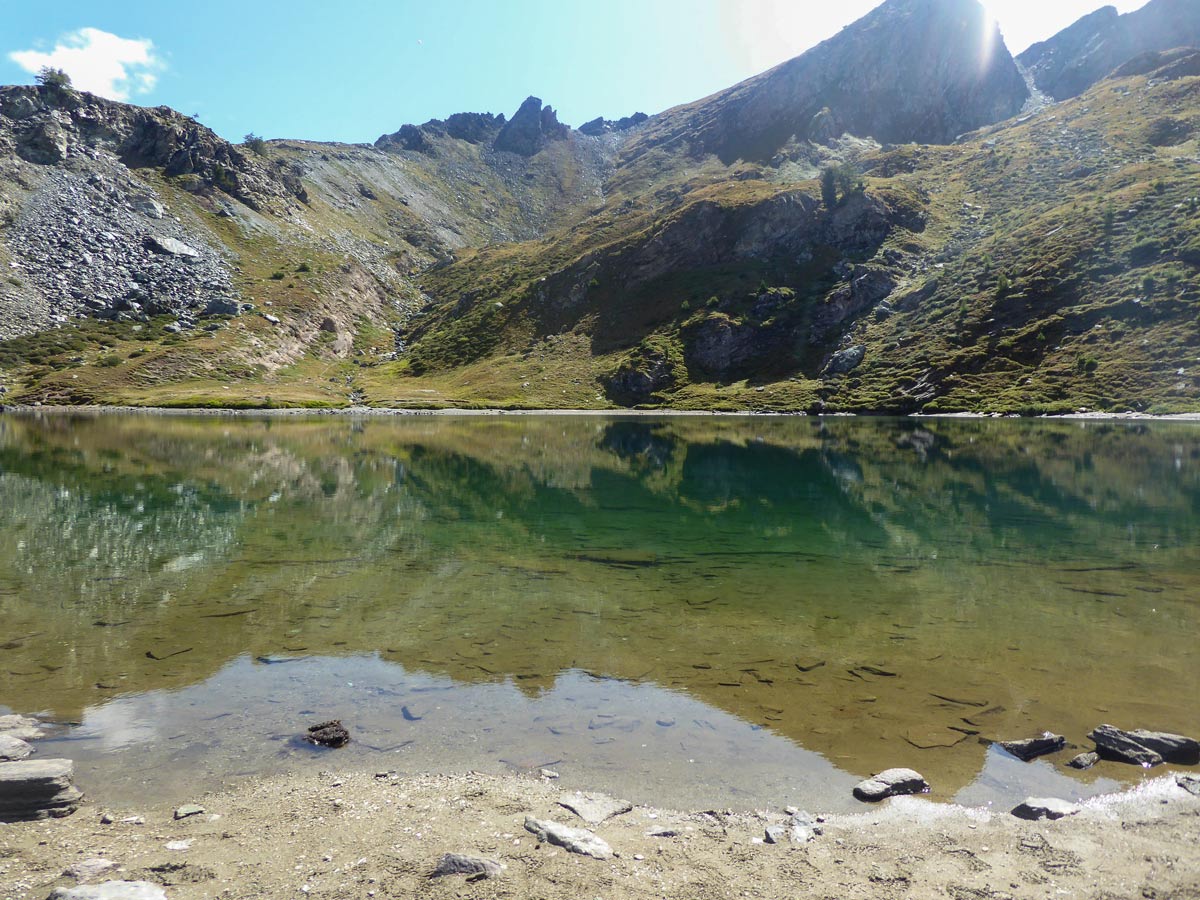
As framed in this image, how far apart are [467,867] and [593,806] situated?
7.25 feet

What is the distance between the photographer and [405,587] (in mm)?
21406

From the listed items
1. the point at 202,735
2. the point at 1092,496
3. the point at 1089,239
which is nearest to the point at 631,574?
the point at 202,735

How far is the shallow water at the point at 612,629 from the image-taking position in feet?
36.6

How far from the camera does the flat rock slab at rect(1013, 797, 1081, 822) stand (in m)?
8.96

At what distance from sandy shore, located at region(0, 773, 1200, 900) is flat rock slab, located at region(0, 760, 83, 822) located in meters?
0.28

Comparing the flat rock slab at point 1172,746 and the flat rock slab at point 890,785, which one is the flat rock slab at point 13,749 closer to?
the flat rock slab at point 890,785

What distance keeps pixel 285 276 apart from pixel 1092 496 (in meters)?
198

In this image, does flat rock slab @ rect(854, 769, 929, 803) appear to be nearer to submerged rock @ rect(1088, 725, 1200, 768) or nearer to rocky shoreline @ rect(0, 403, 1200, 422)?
submerged rock @ rect(1088, 725, 1200, 768)

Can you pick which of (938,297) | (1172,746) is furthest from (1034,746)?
(938,297)

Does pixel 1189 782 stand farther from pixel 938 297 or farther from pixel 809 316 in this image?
pixel 809 316

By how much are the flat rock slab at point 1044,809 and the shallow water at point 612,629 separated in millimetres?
687

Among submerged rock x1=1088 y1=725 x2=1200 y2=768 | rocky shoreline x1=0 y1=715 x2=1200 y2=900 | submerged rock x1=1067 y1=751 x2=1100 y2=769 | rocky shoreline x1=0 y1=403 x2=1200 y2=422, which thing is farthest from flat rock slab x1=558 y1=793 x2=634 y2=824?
rocky shoreline x1=0 y1=403 x2=1200 y2=422

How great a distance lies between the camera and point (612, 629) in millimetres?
17609

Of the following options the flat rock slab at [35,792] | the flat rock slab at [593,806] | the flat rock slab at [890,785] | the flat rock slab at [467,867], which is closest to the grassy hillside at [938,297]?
the flat rock slab at [890,785]
